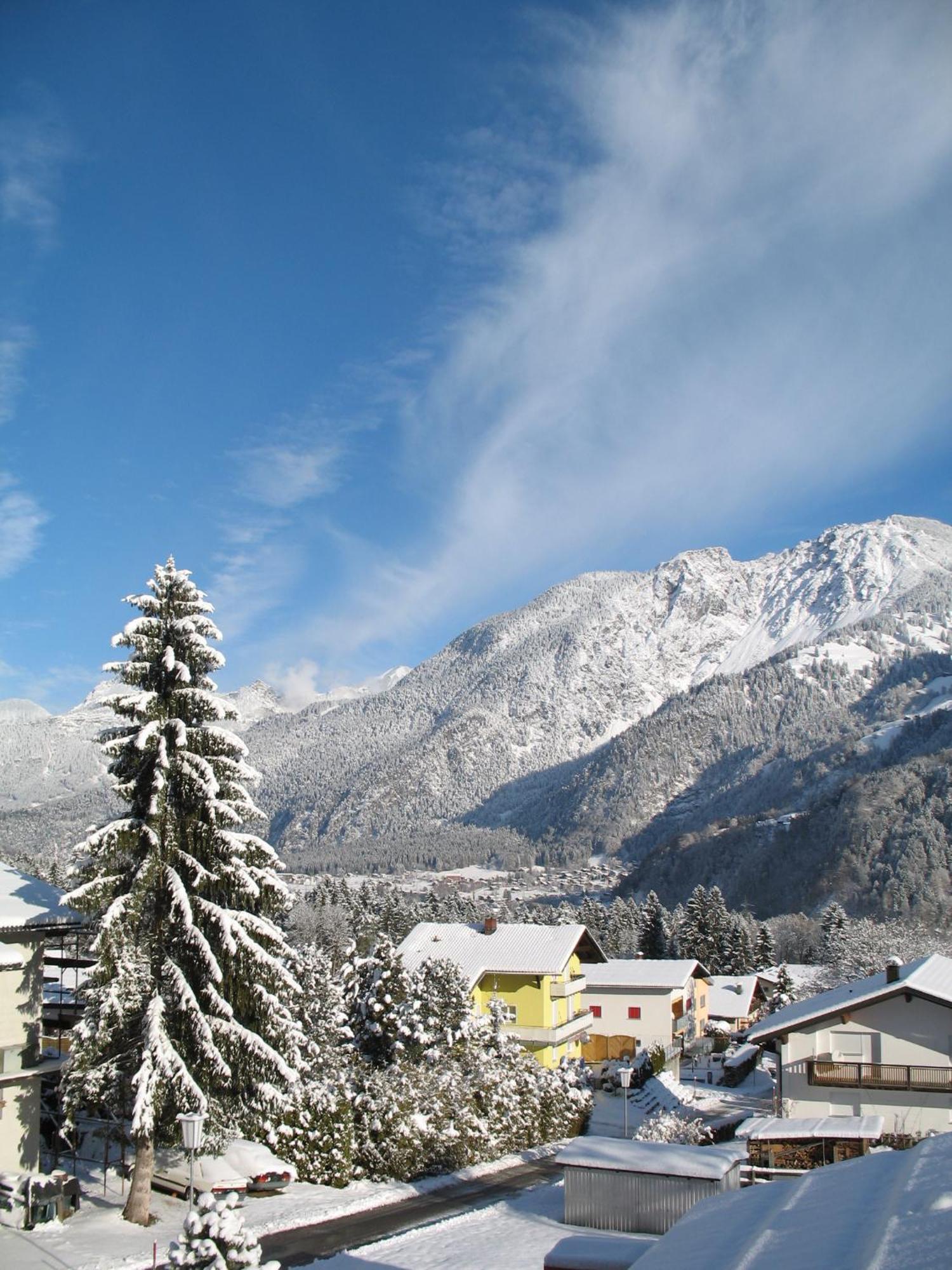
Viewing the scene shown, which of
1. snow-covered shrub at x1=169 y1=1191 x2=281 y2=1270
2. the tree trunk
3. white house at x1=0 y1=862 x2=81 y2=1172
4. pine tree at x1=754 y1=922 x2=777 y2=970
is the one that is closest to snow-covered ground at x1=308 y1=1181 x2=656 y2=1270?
the tree trunk

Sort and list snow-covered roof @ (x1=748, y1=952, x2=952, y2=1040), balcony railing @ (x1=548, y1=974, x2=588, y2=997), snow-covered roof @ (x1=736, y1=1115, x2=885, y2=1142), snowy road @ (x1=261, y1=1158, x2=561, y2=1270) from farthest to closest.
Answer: balcony railing @ (x1=548, y1=974, x2=588, y2=997)
snow-covered roof @ (x1=748, y1=952, x2=952, y2=1040)
snow-covered roof @ (x1=736, y1=1115, x2=885, y2=1142)
snowy road @ (x1=261, y1=1158, x2=561, y2=1270)

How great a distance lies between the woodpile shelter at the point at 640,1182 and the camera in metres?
19.1

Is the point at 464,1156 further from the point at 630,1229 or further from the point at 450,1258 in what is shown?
the point at 450,1258

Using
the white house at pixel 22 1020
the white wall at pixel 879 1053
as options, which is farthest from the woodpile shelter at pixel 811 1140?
the white house at pixel 22 1020

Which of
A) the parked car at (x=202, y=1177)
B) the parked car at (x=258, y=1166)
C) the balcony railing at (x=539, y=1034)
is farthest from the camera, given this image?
the balcony railing at (x=539, y=1034)

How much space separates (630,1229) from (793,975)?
6808 cm

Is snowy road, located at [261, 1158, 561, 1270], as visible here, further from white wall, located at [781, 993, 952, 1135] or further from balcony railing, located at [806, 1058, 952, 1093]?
balcony railing, located at [806, 1058, 952, 1093]

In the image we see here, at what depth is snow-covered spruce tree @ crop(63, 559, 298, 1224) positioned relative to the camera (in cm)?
1872

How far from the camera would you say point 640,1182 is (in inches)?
782

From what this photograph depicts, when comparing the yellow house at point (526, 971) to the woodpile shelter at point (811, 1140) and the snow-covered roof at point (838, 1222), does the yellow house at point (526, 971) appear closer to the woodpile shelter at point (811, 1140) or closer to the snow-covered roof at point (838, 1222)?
the woodpile shelter at point (811, 1140)

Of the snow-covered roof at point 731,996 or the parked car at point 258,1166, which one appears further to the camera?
the snow-covered roof at point 731,996

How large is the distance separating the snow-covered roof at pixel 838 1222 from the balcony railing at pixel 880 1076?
21.5 metres

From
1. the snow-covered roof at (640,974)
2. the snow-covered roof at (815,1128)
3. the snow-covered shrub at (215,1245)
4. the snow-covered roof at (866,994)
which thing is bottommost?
the snow-covered roof at (640,974)

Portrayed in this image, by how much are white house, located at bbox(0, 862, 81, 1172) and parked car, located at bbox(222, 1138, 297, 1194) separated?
4392mm
